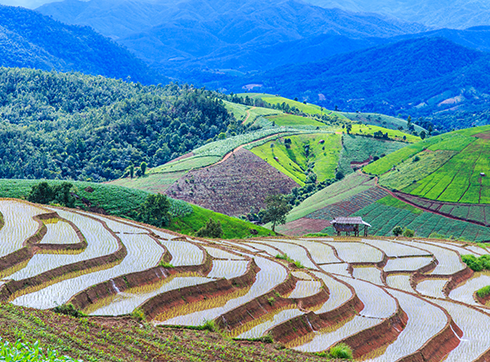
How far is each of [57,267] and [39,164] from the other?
17049 centimetres

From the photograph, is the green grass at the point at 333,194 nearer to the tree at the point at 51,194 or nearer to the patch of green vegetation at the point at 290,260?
the tree at the point at 51,194

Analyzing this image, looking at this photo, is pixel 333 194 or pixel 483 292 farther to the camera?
pixel 333 194

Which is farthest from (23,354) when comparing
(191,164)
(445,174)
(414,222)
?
(191,164)

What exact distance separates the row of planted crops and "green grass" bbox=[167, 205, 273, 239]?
39.5 meters

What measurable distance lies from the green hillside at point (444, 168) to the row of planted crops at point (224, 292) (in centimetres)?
9478

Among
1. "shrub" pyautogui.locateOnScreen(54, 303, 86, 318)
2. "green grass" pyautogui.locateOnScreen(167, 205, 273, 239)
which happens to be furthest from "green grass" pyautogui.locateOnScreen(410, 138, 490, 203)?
"shrub" pyautogui.locateOnScreen(54, 303, 86, 318)

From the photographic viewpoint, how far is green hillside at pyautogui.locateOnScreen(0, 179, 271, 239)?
304ft

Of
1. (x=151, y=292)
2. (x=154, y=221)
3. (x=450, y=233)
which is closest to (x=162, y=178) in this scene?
(x=154, y=221)

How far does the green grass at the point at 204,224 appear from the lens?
104m

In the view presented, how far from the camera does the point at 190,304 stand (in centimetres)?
3869

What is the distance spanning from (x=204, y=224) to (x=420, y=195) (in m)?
75.7

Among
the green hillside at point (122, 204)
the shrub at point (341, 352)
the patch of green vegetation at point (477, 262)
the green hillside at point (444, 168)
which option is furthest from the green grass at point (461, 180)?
the shrub at point (341, 352)

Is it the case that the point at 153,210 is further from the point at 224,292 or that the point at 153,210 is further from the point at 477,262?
the point at 224,292

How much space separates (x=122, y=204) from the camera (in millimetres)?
100125
